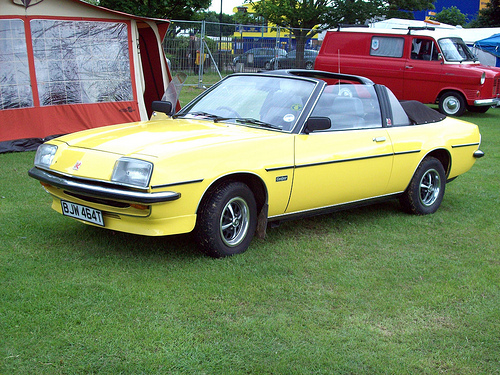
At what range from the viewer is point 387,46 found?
15984mm

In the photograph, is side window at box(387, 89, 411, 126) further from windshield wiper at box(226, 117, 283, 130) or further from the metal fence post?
the metal fence post

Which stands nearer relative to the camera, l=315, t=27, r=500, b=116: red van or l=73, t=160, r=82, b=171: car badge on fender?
l=73, t=160, r=82, b=171: car badge on fender

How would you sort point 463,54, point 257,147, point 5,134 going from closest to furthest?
point 257,147, point 5,134, point 463,54

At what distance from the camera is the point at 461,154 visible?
646 centimetres

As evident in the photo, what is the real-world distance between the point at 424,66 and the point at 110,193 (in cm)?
1342

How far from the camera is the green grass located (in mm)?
3027

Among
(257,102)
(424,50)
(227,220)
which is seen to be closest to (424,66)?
(424,50)

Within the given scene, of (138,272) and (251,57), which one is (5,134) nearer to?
(138,272)

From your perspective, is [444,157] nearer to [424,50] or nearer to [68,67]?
[68,67]

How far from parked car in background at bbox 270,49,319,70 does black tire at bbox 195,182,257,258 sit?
1656cm

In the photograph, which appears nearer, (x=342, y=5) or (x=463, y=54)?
(x=463, y=54)

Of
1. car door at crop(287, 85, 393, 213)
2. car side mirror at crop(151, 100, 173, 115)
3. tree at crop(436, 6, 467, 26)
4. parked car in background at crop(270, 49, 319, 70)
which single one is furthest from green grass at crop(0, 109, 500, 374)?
tree at crop(436, 6, 467, 26)

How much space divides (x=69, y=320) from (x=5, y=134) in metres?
6.56

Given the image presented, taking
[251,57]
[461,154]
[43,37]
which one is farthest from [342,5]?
[461,154]
